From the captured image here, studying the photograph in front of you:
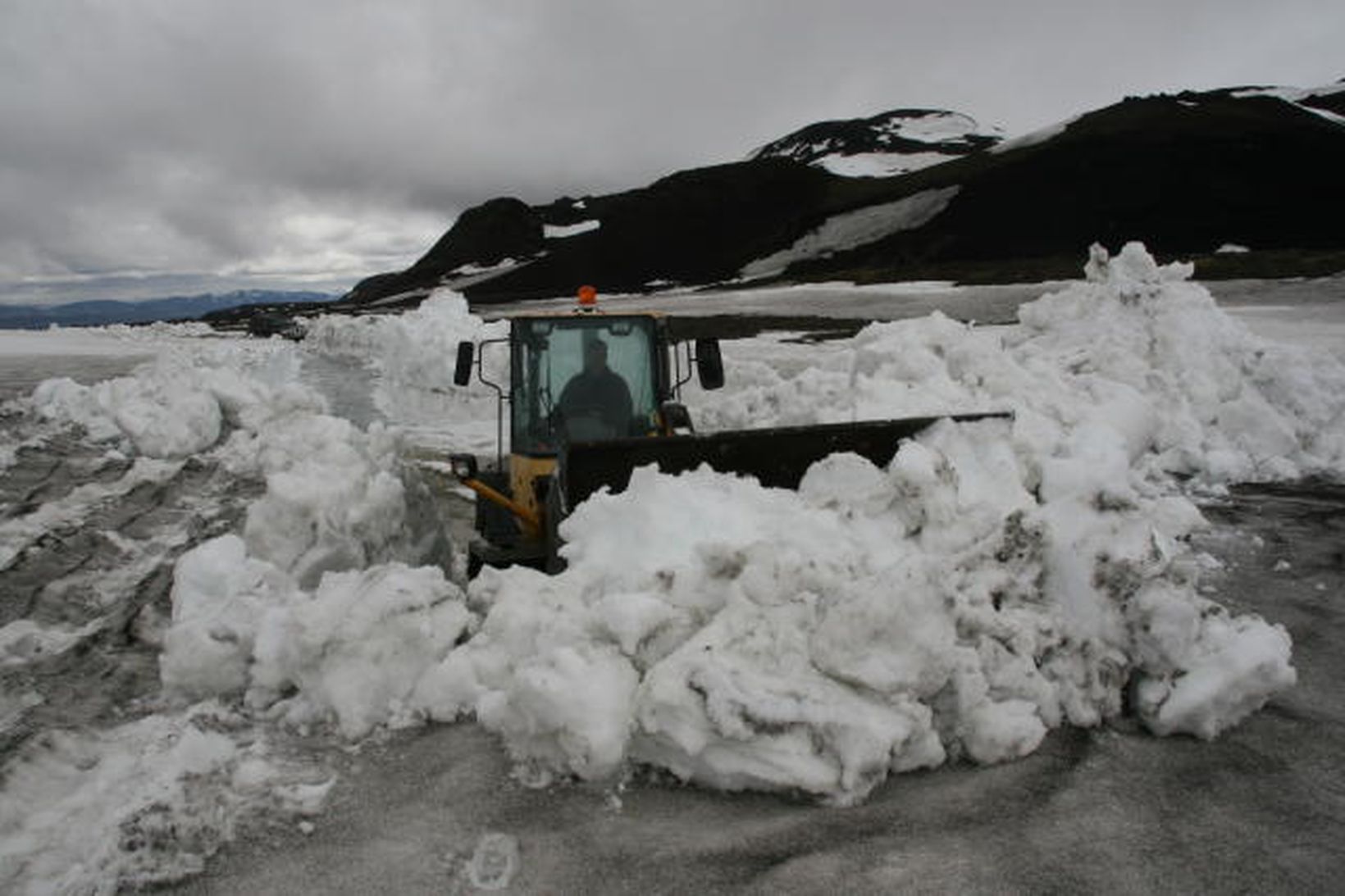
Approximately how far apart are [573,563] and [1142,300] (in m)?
10.6

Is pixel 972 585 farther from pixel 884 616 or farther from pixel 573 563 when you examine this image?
pixel 573 563

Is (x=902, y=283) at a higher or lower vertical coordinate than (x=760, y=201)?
lower

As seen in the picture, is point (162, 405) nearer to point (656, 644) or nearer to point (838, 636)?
point (656, 644)

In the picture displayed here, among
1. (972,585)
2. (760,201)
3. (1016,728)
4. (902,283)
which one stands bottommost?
(1016,728)

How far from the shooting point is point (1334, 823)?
334cm

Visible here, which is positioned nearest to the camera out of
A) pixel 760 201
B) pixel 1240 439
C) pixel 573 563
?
pixel 573 563

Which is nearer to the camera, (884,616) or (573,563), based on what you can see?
(884,616)

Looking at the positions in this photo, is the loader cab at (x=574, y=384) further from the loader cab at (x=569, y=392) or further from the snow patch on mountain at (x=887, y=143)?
the snow patch on mountain at (x=887, y=143)

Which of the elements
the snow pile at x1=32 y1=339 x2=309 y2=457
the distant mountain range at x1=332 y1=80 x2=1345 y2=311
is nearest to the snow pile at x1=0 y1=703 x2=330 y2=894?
the snow pile at x1=32 y1=339 x2=309 y2=457

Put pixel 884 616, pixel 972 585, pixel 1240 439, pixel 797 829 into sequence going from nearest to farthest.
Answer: pixel 797 829 < pixel 884 616 < pixel 972 585 < pixel 1240 439

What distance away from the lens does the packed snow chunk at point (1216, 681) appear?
3.89m

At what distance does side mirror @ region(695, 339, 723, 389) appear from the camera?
5871 millimetres

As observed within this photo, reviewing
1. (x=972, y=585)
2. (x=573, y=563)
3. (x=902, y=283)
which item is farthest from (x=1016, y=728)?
(x=902, y=283)

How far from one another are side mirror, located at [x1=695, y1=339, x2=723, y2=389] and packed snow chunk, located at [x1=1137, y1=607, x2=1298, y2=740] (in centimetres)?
302
